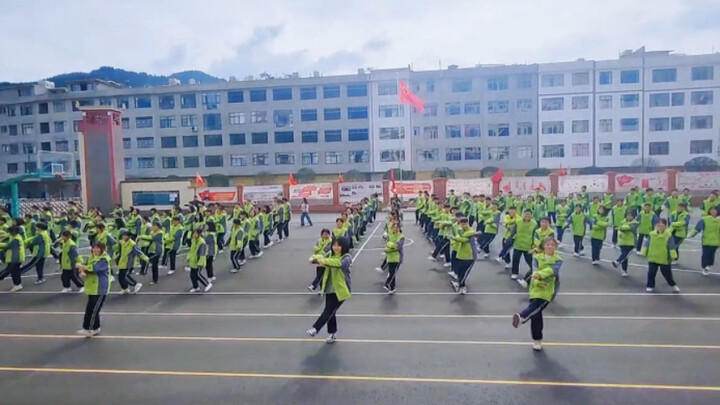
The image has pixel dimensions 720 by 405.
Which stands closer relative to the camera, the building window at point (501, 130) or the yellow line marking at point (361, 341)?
the yellow line marking at point (361, 341)

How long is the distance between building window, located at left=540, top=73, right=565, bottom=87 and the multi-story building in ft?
0.33

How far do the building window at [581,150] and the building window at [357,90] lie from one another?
2212 centimetres

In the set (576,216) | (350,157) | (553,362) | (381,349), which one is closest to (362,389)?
(381,349)

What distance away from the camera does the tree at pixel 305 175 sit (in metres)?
52.2

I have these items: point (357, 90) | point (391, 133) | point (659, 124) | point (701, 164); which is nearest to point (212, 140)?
point (357, 90)

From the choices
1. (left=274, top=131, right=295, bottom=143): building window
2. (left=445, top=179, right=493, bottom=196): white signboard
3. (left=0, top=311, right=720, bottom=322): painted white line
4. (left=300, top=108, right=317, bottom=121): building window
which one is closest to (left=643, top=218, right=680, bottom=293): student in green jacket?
(left=0, top=311, right=720, bottom=322): painted white line

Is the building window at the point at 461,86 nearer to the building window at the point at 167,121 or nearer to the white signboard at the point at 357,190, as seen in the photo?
the white signboard at the point at 357,190

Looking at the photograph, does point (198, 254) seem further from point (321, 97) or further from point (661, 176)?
point (321, 97)

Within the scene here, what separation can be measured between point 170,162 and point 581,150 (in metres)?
44.2

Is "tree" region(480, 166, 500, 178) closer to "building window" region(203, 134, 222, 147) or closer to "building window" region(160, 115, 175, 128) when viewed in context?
"building window" region(203, 134, 222, 147)

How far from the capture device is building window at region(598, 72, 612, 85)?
50.0 metres

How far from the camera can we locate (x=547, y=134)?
51219 mm

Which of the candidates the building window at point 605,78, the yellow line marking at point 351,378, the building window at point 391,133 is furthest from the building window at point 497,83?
the yellow line marking at point 351,378

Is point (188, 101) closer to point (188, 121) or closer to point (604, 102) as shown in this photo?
point (188, 121)
